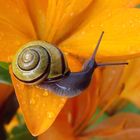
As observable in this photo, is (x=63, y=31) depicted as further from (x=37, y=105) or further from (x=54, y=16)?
(x=37, y=105)

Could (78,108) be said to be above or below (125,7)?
below

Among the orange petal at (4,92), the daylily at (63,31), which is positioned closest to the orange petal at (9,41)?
the daylily at (63,31)

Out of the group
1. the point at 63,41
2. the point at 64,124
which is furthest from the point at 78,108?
the point at 63,41

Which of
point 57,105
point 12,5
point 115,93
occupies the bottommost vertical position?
point 115,93

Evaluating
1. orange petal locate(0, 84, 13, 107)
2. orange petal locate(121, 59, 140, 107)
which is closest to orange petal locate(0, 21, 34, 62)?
orange petal locate(0, 84, 13, 107)

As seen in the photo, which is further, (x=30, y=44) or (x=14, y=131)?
(x=14, y=131)

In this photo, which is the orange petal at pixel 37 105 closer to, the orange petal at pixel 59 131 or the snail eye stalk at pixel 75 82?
the snail eye stalk at pixel 75 82

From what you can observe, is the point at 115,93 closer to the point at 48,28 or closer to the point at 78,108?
the point at 78,108
